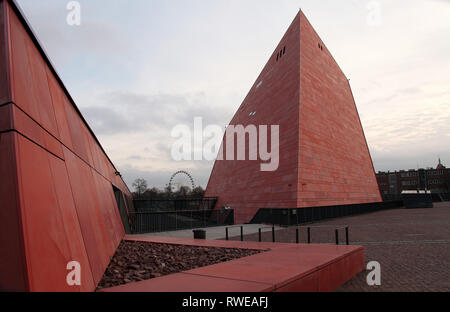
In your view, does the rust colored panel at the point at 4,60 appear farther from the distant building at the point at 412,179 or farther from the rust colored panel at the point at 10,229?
the distant building at the point at 412,179

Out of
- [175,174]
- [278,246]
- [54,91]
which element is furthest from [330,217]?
[175,174]

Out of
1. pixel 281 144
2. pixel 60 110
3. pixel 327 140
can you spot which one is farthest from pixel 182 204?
pixel 60 110

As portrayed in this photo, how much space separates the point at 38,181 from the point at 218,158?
39717mm

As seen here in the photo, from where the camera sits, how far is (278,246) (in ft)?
29.9

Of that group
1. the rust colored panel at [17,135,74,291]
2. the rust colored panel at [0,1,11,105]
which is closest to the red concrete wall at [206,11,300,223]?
the rust colored panel at [17,135,74,291]

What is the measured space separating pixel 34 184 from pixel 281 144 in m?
21.3

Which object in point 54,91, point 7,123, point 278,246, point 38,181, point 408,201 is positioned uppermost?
point 54,91

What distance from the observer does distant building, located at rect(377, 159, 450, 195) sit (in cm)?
10044

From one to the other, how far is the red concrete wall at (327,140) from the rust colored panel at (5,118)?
18362mm

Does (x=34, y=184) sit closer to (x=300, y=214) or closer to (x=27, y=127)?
(x=27, y=127)

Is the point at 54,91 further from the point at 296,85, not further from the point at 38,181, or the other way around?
the point at 296,85

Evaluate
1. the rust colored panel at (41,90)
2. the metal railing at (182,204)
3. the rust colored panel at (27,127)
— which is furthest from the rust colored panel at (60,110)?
the metal railing at (182,204)

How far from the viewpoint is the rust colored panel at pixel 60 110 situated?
509cm

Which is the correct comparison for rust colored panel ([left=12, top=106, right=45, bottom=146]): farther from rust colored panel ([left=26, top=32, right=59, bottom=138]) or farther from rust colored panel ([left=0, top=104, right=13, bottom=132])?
rust colored panel ([left=26, top=32, right=59, bottom=138])
